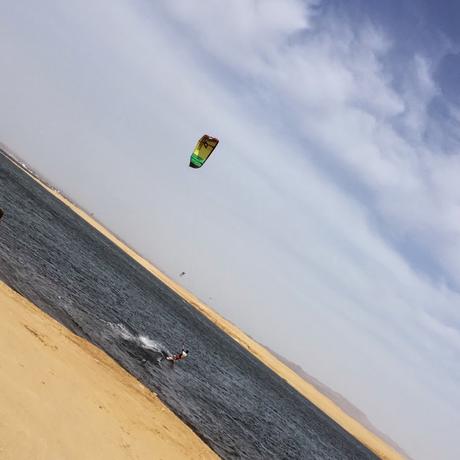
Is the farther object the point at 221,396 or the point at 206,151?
the point at 221,396

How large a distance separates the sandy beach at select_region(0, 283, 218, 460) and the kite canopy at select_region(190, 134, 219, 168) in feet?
46.4

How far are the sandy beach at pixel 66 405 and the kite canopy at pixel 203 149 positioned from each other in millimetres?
14128

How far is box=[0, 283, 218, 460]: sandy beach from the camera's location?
35.9ft

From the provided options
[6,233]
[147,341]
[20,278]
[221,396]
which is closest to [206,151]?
[20,278]

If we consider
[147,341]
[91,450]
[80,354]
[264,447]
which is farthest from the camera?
[147,341]

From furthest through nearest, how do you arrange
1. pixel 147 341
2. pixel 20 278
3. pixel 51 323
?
pixel 147 341 → pixel 20 278 → pixel 51 323

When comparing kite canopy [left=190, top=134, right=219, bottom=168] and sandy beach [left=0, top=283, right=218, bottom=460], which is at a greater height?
kite canopy [left=190, top=134, right=219, bottom=168]

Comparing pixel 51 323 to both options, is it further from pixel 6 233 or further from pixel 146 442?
pixel 6 233

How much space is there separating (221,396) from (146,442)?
1189 inches

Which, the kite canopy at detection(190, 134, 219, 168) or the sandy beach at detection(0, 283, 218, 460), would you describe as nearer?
the sandy beach at detection(0, 283, 218, 460)

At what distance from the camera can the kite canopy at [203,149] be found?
103 feet

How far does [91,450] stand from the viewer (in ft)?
39.3

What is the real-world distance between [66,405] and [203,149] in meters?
21.2

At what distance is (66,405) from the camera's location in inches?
529
